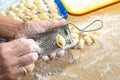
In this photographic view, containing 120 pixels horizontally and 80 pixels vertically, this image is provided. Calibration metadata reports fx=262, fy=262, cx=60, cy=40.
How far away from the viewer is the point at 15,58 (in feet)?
2.67

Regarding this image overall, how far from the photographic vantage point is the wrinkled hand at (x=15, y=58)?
810 millimetres

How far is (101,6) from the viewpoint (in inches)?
49.1

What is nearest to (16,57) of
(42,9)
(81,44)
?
(81,44)

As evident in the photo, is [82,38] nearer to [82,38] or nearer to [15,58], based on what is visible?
[82,38]

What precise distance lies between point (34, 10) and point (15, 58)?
1.49 ft

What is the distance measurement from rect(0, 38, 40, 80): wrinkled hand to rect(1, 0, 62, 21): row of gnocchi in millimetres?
375

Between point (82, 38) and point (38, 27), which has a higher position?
point (38, 27)

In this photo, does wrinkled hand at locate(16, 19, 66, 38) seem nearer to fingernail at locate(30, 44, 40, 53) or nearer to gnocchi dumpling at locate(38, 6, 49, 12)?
fingernail at locate(30, 44, 40, 53)

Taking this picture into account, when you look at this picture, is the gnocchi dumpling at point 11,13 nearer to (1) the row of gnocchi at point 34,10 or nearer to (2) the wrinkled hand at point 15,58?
(1) the row of gnocchi at point 34,10

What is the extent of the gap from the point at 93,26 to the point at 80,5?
145mm

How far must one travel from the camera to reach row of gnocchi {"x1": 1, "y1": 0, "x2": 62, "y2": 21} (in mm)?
1193

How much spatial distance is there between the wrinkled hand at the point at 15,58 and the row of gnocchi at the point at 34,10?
1.23 feet

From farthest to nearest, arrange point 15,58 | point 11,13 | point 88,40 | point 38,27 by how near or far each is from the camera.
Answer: point 11,13
point 88,40
point 38,27
point 15,58

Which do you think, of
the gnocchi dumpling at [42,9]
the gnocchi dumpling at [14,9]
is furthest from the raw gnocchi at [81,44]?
the gnocchi dumpling at [14,9]
